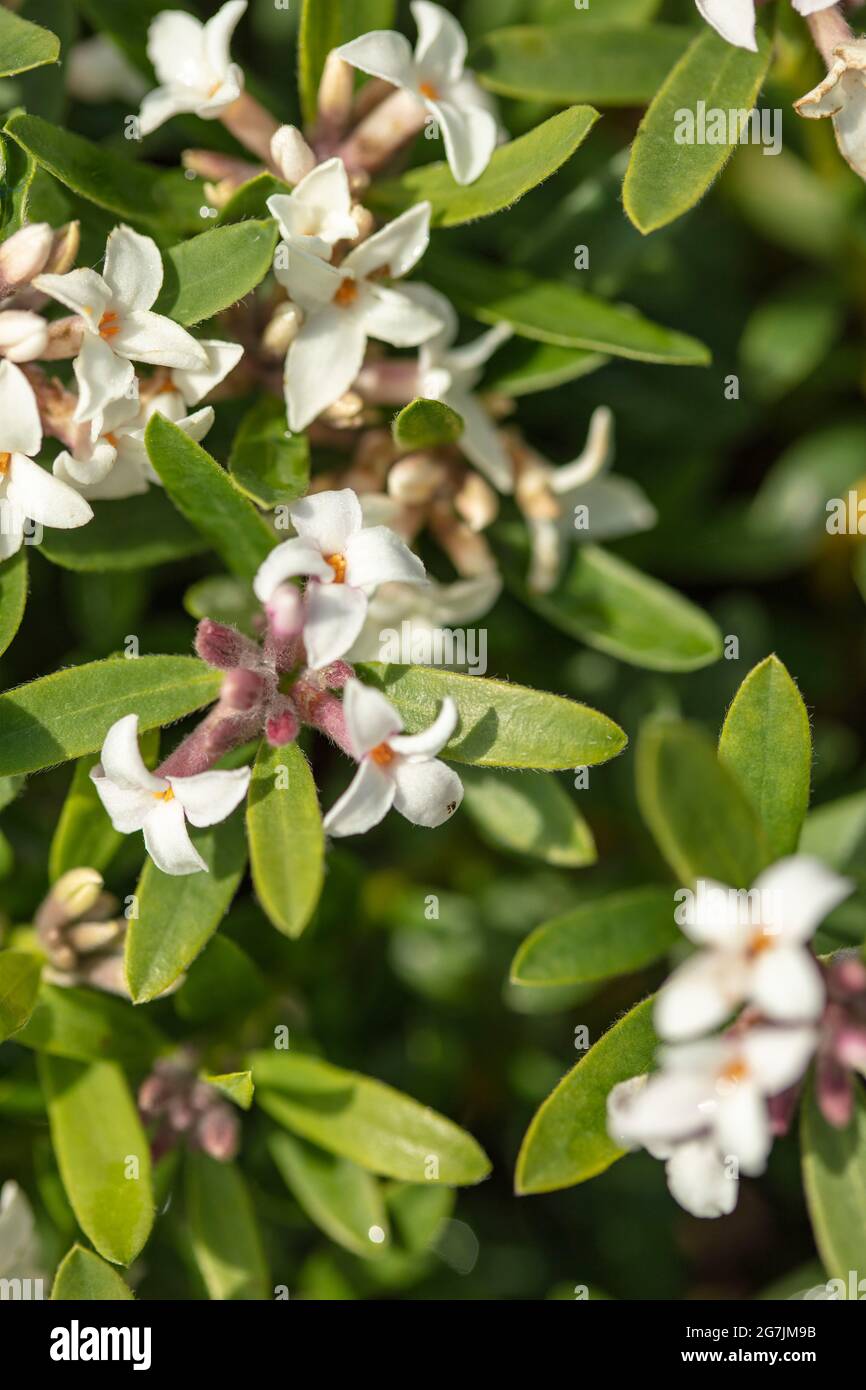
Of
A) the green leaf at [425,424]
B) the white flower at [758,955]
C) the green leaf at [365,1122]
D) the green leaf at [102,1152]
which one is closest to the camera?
the white flower at [758,955]

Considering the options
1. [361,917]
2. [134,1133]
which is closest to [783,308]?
[361,917]

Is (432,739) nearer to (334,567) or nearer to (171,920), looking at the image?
(334,567)

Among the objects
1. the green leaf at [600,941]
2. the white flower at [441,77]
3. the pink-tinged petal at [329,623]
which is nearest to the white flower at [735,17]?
the white flower at [441,77]

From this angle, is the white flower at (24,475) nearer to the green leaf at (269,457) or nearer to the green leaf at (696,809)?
the green leaf at (269,457)

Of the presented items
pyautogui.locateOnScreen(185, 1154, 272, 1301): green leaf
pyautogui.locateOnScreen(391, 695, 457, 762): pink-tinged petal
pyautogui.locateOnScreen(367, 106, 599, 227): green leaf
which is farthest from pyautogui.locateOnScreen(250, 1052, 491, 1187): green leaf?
pyautogui.locateOnScreen(367, 106, 599, 227): green leaf

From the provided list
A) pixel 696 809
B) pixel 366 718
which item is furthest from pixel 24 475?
pixel 696 809

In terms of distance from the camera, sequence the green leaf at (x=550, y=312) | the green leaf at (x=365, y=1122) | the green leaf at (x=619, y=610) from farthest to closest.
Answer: the green leaf at (x=619, y=610) → the green leaf at (x=550, y=312) → the green leaf at (x=365, y=1122)

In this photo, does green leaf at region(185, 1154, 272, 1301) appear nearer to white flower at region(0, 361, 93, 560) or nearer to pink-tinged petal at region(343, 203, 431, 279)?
white flower at region(0, 361, 93, 560)
